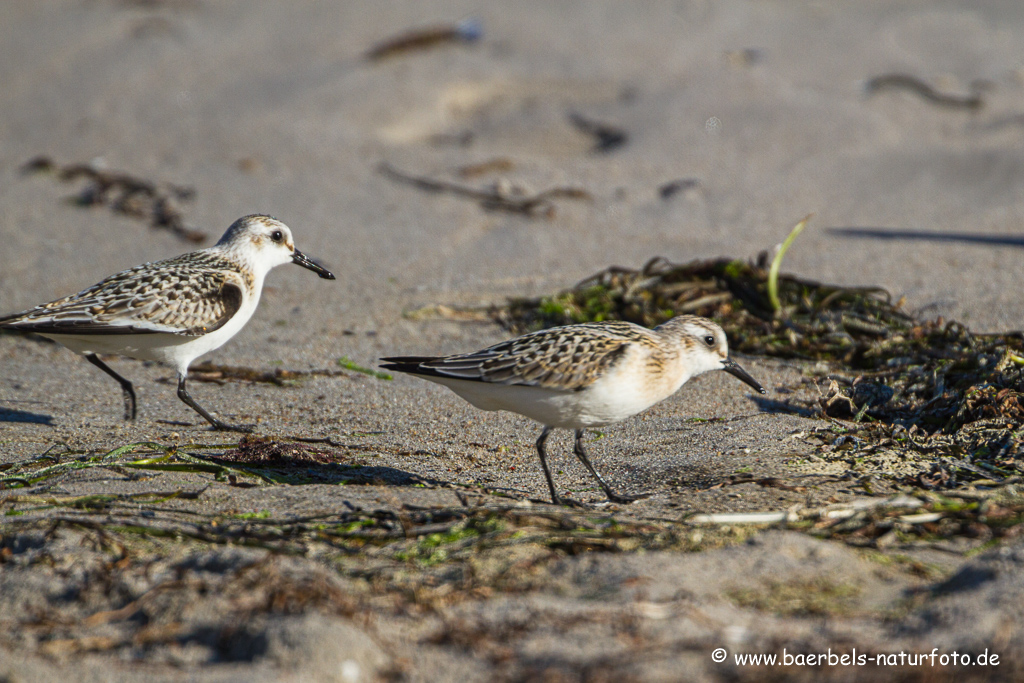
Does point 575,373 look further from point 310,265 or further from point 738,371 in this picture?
point 310,265

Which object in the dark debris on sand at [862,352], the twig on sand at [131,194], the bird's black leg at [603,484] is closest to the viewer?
the bird's black leg at [603,484]

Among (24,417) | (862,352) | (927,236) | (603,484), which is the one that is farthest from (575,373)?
(927,236)

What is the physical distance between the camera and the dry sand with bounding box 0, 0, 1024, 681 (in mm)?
2672

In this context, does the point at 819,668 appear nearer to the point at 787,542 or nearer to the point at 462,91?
the point at 787,542

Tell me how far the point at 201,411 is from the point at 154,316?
54cm

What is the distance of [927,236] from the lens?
23.5 feet

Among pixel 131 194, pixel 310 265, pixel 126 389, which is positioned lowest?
pixel 126 389

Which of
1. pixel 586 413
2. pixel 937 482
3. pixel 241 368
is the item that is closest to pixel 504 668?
pixel 586 413

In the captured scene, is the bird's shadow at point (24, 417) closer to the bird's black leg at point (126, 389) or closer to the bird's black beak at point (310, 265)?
the bird's black leg at point (126, 389)

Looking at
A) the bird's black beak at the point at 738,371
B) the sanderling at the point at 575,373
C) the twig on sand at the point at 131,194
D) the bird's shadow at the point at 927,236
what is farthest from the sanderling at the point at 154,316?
the bird's shadow at the point at 927,236

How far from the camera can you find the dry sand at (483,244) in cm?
267

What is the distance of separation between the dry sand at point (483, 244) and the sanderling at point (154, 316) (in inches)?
12.2

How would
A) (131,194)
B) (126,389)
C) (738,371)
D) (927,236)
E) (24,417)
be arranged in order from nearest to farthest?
(738,371) → (24,417) → (126,389) → (927,236) → (131,194)

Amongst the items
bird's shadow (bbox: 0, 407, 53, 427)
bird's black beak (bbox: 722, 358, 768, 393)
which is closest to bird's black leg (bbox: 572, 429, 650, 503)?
bird's black beak (bbox: 722, 358, 768, 393)
